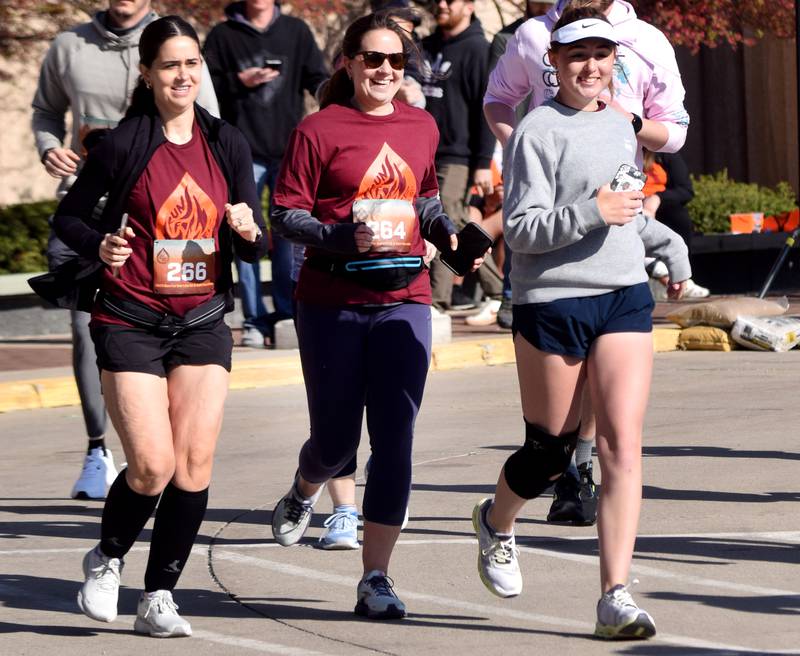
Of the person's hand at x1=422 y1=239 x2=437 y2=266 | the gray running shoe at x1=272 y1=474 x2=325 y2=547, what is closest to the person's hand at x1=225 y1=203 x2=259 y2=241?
the person's hand at x1=422 y1=239 x2=437 y2=266

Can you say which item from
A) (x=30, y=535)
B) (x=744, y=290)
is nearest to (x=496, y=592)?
(x=30, y=535)

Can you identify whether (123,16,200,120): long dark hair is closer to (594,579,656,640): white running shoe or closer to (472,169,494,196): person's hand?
(594,579,656,640): white running shoe

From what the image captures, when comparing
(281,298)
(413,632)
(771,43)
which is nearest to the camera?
(413,632)

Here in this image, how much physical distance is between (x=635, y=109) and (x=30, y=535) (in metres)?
2.94

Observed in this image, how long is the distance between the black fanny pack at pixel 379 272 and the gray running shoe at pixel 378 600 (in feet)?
3.05

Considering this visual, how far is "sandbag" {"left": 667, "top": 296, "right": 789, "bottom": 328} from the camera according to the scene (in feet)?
43.4

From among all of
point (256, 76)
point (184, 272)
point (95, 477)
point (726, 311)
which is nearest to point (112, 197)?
point (184, 272)

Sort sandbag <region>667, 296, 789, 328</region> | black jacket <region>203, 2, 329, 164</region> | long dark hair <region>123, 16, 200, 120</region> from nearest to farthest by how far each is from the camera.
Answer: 1. long dark hair <region>123, 16, 200, 120</region>
2. black jacket <region>203, 2, 329, 164</region>
3. sandbag <region>667, 296, 789, 328</region>

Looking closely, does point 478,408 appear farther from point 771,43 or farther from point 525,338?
point 771,43

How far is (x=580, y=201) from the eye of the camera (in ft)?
17.9

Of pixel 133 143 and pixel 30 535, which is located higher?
pixel 133 143

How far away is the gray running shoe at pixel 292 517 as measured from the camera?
6613mm

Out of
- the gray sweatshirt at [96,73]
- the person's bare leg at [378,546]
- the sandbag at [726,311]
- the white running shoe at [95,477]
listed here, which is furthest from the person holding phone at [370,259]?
the sandbag at [726,311]

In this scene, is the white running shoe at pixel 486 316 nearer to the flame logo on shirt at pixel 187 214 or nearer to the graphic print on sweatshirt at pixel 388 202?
the graphic print on sweatshirt at pixel 388 202
